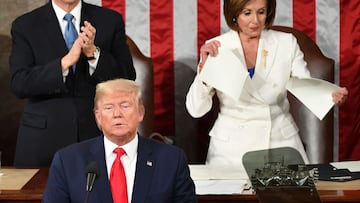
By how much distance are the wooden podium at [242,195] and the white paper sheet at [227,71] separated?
64 centimetres

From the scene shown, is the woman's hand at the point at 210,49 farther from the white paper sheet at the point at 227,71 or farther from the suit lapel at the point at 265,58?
the suit lapel at the point at 265,58

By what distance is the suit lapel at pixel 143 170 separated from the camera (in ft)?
10.2

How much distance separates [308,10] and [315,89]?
1310 millimetres

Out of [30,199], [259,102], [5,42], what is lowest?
[30,199]

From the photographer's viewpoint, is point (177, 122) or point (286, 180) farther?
point (177, 122)

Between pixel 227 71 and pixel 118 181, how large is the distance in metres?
0.98

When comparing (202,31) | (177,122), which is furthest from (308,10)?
(177,122)

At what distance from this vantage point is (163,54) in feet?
16.7

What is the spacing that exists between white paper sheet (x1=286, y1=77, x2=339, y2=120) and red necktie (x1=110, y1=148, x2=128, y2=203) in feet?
3.47

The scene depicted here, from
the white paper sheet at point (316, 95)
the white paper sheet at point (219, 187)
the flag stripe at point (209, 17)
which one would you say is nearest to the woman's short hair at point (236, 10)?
the white paper sheet at point (316, 95)

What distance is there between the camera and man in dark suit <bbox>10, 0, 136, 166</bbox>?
12.4 feet

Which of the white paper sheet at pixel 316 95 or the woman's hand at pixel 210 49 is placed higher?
the woman's hand at pixel 210 49

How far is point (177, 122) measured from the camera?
517 centimetres

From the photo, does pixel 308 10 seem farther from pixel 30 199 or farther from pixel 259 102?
pixel 30 199
